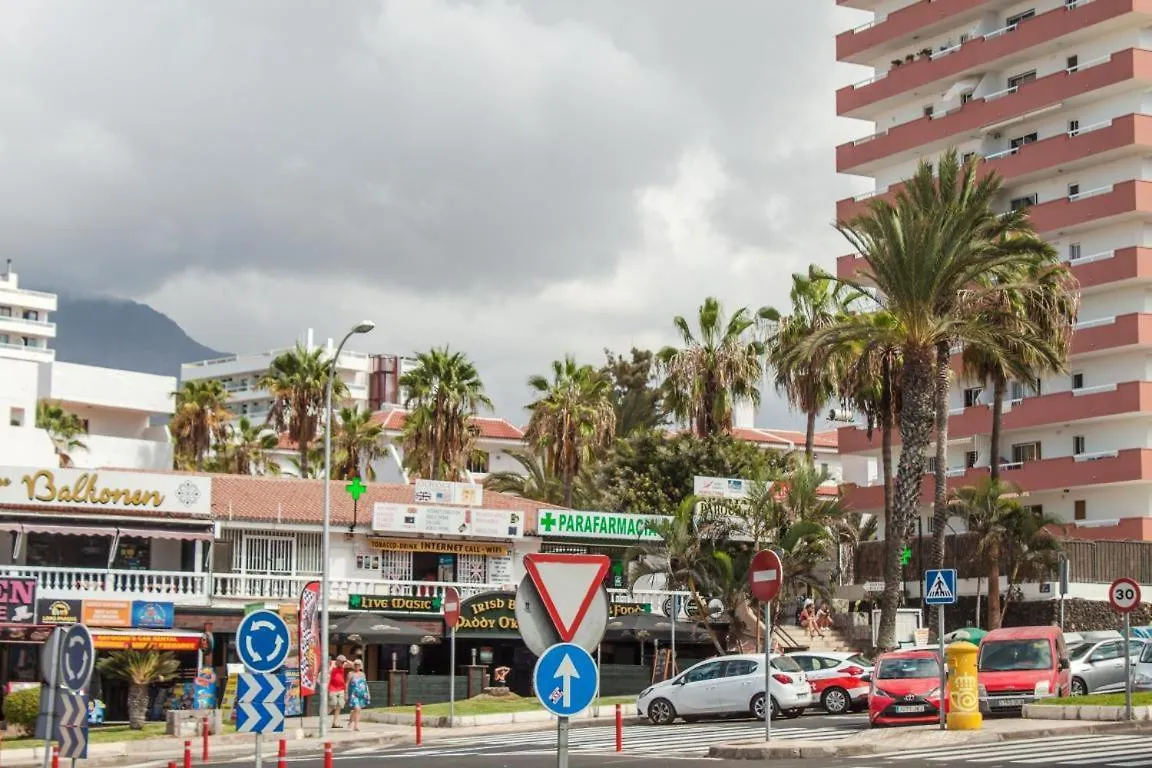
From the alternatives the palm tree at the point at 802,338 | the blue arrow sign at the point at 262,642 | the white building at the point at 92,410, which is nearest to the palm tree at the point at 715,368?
the palm tree at the point at 802,338

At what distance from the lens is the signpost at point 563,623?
10992 mm

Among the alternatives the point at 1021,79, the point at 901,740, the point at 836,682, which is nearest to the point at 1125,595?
the point at 901,740

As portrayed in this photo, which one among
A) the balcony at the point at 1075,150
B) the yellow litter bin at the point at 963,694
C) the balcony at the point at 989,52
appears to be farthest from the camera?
the balcony at the point at 989,52

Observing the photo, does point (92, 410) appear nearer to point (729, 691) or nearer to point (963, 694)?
point (729, 691)

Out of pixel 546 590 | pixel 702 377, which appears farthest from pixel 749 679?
pixel 702 377

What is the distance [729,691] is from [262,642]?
19742mm

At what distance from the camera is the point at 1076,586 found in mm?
52938

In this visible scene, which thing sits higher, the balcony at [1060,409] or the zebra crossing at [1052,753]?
the balcony at [1060,409]

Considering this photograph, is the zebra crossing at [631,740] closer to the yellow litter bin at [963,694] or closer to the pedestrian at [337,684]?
the yellow litter bin at [963,694]

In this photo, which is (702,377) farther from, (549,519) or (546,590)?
(546,590)

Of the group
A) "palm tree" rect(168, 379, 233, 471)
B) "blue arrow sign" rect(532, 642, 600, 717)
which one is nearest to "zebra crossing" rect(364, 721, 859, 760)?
"blue arrow sign" rect(532, 642, 600, 717)

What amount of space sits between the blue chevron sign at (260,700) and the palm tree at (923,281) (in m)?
29.1

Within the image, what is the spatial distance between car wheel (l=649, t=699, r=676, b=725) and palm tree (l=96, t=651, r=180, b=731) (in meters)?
12.5

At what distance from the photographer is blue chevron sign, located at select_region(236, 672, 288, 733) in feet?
56.2
